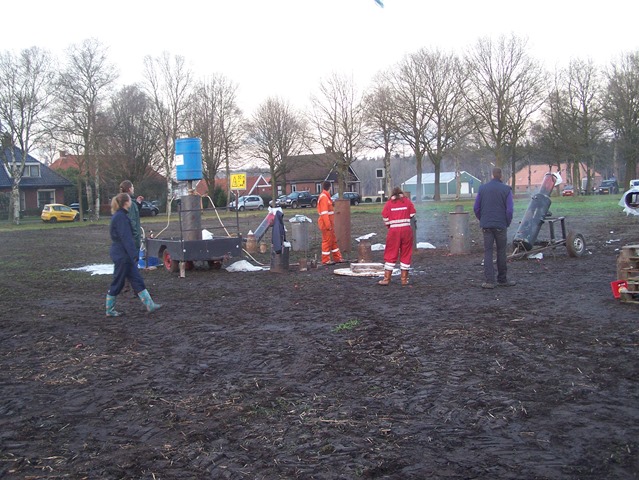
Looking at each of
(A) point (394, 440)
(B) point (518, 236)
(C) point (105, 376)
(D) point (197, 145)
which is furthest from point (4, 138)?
(A) point (394, 440)

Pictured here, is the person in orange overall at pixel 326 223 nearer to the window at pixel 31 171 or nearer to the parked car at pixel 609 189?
the window at pixel 31 171

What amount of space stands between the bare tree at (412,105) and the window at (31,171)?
119 ft

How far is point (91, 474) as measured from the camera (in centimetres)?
391

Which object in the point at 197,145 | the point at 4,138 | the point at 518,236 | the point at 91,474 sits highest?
the point at 4,138

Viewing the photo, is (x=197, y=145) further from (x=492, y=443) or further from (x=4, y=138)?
(x=4, y=138)

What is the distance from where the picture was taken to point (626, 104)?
48.6m

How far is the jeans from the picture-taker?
34.0 ft

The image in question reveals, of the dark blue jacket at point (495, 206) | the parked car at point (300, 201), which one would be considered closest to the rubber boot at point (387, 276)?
the dark blue jacket at point (495, 206)

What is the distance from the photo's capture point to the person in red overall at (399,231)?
11055 millimetres

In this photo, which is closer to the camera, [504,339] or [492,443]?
[492,443]

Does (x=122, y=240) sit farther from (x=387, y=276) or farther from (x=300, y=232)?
(x=300, y=232)

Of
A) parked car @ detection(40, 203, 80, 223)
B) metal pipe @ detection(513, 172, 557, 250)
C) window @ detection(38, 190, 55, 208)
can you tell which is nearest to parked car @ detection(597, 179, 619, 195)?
parked car @ detection(40, 203, 80, 223)

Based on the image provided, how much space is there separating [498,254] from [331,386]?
576 centimetres

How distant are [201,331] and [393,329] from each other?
2.48 m
